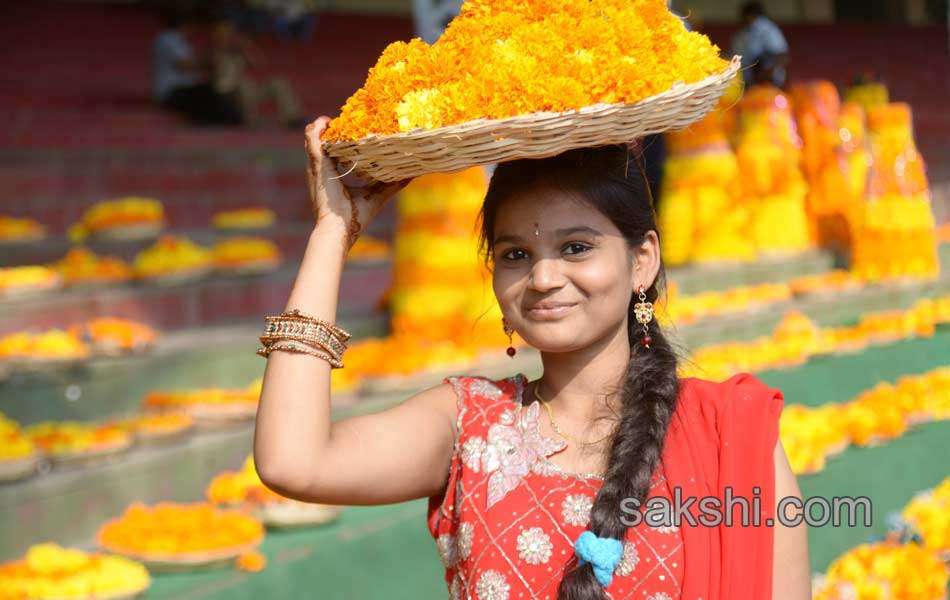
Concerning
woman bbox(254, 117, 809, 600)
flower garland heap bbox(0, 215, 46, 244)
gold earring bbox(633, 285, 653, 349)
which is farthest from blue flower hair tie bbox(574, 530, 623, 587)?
flower garland heap bbox(0, 215, 46, 244)

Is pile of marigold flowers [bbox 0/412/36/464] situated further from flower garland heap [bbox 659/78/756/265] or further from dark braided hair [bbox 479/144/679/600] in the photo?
flower garland heap [bbox 659/78/756/265]

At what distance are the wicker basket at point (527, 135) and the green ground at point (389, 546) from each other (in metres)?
1.99

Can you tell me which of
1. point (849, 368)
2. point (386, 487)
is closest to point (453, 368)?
point (849, 368)

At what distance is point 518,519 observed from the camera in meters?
1.71

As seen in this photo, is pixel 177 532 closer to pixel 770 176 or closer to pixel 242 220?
pixel 242 220

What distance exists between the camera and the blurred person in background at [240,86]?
9641mm

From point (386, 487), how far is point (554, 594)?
11.0 inches

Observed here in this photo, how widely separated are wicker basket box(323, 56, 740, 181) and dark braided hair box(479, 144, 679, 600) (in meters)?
0.10

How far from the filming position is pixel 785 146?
8266mm

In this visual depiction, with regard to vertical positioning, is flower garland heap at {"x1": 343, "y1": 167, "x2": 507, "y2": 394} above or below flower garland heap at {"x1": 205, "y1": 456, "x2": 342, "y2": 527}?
above

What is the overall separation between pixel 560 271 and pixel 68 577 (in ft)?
6.94

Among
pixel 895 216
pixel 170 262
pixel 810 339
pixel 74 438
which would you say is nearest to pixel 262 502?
pixel 74 438

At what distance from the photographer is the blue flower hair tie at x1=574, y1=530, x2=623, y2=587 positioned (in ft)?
5.24

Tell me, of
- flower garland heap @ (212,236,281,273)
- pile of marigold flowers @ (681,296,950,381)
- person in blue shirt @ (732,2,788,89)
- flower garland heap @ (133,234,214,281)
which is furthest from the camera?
person in blue shirt @ (732,2,788,89)
